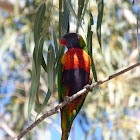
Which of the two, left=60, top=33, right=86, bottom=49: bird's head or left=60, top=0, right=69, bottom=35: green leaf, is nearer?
left=60, top=0, right=69, bottom=35: green leaf

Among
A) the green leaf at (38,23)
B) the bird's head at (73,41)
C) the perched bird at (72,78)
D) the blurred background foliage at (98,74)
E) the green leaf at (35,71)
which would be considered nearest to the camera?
the green leaf at (35,71)

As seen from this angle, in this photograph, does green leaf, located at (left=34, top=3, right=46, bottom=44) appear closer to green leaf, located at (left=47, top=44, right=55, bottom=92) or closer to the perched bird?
green leaf, located at (left=47, top=44, right=55, bottom=92)

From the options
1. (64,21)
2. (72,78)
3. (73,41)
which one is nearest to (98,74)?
(73,41)

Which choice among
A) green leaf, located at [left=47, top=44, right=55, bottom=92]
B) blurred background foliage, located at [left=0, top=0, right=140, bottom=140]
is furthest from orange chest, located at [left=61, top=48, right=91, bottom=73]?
blurred background foliage, located at [left=0, top=0, right=140, bottom=140]

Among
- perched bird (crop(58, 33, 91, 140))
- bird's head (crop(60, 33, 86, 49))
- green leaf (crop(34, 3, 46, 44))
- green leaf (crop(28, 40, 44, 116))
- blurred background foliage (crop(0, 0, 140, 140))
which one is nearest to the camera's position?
green leaf (crop(28, 40, 44, 116))

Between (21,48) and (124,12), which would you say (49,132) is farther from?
(124,12)

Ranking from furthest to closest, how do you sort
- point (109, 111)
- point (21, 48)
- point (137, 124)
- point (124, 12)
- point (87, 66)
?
point (21, 48) → point (124, 12) → point (109, 111) → point (137, 124) → point (87, 66)

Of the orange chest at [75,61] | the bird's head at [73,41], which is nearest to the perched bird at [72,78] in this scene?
the orange chest at [75,61]

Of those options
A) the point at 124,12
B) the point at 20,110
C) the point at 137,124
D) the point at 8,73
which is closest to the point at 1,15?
the point at 8,73

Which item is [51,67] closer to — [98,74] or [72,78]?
[72,78]

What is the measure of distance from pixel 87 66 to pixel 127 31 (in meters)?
2.72

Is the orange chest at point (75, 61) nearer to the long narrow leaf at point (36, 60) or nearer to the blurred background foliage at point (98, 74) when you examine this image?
the long narrow leaf at point (36, 60)

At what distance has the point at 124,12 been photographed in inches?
171

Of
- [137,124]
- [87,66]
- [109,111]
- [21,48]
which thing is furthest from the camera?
[21,48]
